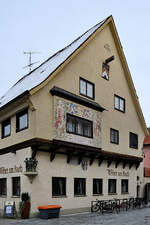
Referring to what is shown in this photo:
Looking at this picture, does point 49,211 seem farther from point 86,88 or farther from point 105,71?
point 105,71

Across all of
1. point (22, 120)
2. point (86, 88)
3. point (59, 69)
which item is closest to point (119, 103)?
point (86, 88)

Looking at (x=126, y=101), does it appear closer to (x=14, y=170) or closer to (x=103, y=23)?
(x=103, y=23)

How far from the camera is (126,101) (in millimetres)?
27062

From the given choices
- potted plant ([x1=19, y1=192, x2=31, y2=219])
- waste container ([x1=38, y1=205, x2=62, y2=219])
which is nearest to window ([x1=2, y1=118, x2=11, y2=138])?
potted plant ([x1=19, y1=192, x2=31, y2=219])

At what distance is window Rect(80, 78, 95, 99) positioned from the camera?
21333mm

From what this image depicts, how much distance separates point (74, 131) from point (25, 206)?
19.5 ft

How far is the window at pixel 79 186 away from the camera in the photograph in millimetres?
19906

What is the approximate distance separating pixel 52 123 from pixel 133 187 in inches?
514

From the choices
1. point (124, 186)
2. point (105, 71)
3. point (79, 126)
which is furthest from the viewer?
point (124, 186)

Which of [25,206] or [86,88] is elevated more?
[86,88]

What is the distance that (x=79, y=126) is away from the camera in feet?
66.3

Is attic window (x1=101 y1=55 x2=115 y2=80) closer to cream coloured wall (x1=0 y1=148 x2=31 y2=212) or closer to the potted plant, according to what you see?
cream coloured wall (x1=0 y1=148 x2=31 y2=212)

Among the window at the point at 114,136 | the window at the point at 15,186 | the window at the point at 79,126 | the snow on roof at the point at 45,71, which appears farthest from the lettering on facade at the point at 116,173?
the snow on roof at the point at 45,71

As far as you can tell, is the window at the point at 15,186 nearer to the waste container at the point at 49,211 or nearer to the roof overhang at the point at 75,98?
the waste container at the point at 49,211
